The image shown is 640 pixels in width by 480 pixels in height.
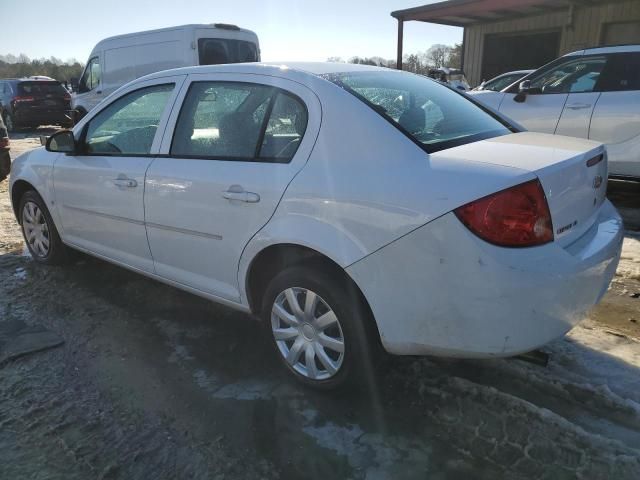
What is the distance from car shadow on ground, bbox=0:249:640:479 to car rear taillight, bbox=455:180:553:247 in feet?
3.05

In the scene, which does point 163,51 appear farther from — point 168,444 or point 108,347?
point 168,444

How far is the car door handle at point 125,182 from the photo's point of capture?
132 inches

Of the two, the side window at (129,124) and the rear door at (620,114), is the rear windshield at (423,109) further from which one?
the rear door at (620,114)

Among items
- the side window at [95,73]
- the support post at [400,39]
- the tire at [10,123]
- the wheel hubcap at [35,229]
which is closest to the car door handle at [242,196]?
the wheel hubcap at [35,229]

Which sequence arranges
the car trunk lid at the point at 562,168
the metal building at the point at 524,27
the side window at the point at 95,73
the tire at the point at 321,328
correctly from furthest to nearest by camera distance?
the metal building at the point at 524,27 → the side window at the point at 95,73 → the tire at the point at 321,328 → the car trunk lid at the point at 562,168

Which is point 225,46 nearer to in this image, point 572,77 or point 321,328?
point 572,77

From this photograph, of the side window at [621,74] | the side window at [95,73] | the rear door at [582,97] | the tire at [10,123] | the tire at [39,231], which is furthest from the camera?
the tire at [10,123]

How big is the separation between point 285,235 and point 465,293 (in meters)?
0.91

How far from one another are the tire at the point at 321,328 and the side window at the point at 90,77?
12054mm

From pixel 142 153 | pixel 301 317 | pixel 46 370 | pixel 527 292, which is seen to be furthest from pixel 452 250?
pixel 46 370

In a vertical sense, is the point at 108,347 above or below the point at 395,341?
below

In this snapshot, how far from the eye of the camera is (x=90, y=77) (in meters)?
13.2

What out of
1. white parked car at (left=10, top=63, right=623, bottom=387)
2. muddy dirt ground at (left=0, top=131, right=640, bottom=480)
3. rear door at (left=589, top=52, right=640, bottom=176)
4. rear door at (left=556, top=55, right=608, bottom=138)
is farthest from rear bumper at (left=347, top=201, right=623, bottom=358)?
rear door at (left=556, top=55, right=608, bottom=138)

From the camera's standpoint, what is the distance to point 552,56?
1565 cm
